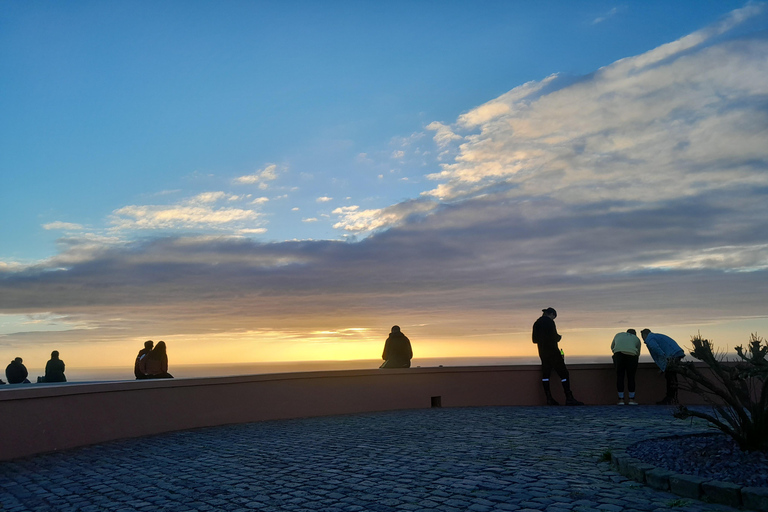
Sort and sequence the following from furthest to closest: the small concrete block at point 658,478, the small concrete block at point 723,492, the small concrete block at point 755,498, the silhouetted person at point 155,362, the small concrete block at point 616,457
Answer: the silhouetted person at point 155,362 < the small concrete block at point 616,457 < the small concrete block at point 658,478 < the small concrete block at point 723,492 < the small concrete block at point 755,498

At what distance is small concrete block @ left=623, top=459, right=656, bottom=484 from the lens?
5870mm

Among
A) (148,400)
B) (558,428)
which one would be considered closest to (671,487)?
(558,428)

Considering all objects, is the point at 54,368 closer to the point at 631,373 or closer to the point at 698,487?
the point at 631,373

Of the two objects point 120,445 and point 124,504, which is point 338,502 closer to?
point 124,504

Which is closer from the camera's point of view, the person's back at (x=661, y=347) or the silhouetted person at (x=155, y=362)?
the person's back at (x=661, y=347)

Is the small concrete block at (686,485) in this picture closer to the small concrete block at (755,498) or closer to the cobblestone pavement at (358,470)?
the cobblestone pavement at (358,470)

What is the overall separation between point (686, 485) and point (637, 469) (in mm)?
631

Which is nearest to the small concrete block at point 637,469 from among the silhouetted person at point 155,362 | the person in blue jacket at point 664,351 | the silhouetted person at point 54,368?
the person in blue jacket at point 664,351

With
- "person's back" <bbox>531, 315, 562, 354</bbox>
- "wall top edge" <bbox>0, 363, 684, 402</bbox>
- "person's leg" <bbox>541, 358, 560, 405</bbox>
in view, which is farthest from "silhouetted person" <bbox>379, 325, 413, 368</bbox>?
"person's leg" <bbox>541, 358, 560, 405</bbox>

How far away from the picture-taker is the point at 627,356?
1353 cm

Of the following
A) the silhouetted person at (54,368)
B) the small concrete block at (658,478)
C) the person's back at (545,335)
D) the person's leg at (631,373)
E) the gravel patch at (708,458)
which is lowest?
the small concrete block at (658,478)

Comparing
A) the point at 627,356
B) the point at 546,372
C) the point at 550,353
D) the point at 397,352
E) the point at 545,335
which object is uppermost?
the point at 545,335

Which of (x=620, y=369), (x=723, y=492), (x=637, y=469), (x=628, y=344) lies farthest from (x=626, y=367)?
(x=723, y=492)

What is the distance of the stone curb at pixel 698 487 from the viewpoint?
16.0ft
